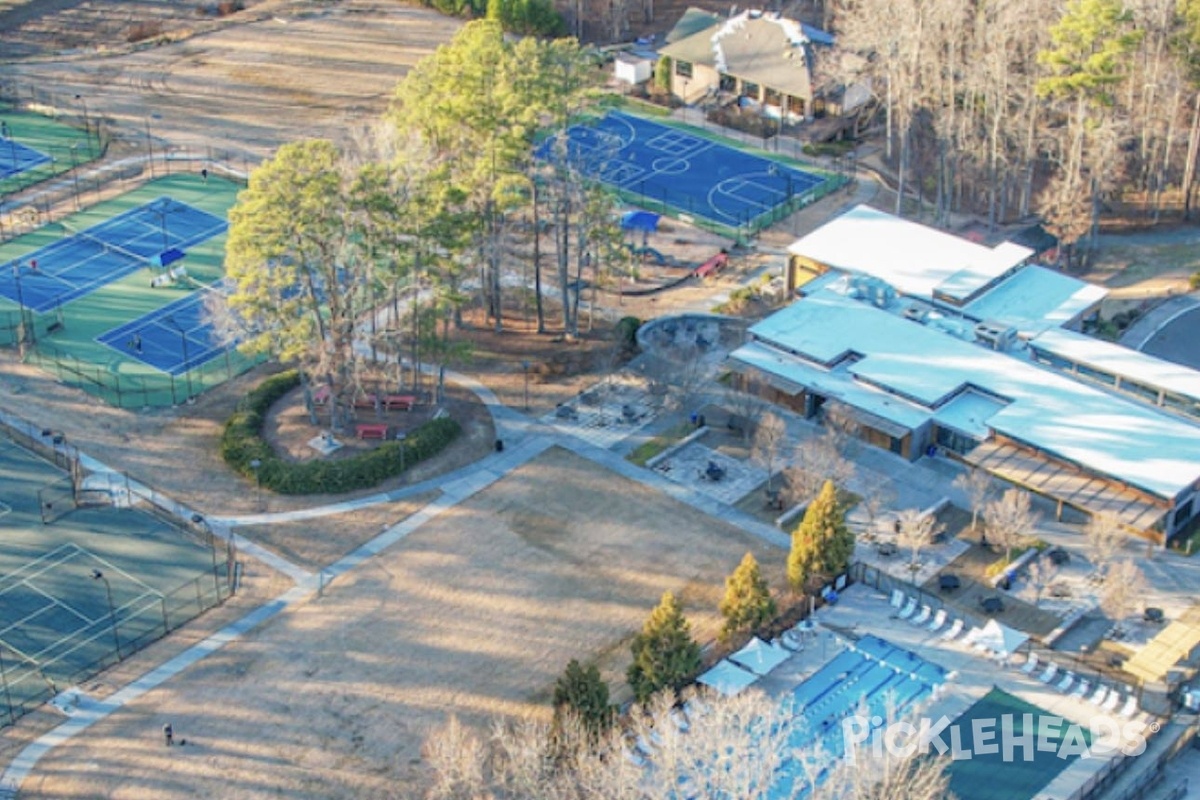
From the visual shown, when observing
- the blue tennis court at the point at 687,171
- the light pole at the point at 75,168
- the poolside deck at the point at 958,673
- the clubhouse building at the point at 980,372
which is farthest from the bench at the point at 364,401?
the light pole at the point at 75,168

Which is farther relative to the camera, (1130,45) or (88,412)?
(1130,45)

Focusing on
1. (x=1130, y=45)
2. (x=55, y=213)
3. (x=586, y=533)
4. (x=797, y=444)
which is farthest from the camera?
(x=55, y=213)

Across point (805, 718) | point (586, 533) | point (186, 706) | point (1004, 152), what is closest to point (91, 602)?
point (186, 706)

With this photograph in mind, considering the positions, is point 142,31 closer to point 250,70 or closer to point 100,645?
point 250,70

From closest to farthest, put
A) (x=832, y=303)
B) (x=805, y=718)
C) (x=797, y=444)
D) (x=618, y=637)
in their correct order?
(x=805, y=718) → (x=618, y=637) → (x=797, y=444) → (x=832, y=303)

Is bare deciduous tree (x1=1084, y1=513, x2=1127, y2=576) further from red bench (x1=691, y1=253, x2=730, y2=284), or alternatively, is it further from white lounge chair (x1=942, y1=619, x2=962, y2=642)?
red bench (x1=691, y1=253, x2=730, y2=284)

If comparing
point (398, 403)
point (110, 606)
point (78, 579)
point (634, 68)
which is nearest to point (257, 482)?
point (398, 403)

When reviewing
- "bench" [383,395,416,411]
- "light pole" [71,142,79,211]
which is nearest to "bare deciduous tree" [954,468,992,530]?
"bench" [383,395,416,411]

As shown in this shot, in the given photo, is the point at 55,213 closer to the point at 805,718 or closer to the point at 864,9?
the point at 864,9
